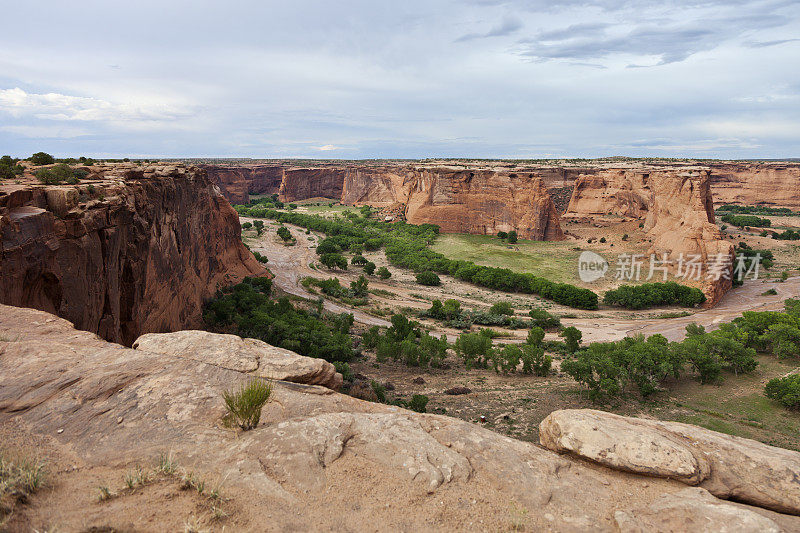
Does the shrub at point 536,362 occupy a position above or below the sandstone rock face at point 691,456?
below

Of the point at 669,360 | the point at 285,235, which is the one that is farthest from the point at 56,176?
the point at 285,235

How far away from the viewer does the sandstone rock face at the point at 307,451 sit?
6.80 m

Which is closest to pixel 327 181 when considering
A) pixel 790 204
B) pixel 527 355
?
pixel 527 355

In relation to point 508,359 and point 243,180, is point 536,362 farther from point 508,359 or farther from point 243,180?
point 243,180

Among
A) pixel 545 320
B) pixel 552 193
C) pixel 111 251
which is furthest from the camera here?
pixel 552 193

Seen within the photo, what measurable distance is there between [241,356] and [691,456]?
424 inches

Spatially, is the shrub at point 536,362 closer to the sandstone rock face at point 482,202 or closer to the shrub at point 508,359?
the shrub at point 508,359

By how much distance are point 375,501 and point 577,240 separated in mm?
85853

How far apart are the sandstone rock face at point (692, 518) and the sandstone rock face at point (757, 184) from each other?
133586 mm

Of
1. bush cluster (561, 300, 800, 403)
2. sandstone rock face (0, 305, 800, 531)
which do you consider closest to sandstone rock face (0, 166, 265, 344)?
sandstone rock face (0, 305, 800, 531)

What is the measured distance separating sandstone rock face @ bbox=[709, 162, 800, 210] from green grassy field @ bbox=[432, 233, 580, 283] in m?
69.3

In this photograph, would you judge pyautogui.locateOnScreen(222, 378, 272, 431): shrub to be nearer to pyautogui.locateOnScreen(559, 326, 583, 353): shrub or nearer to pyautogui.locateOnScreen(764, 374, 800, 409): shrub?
pyautogui.locateOnScreen(764, 374, 800, 409): shrub

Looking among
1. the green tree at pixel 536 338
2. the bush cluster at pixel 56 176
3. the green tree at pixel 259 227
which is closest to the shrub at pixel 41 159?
the bush cluster at pixel 56 176

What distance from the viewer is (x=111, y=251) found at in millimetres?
18562
